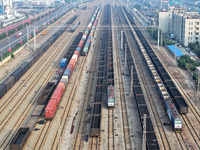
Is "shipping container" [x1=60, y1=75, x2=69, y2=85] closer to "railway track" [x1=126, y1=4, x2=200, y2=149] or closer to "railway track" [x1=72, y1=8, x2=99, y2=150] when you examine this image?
"railway track" [x1=72, y1=8, x2=99, y2=150]

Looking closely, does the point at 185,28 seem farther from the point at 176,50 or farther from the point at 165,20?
the point at 165,20

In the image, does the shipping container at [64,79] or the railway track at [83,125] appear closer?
the railway track at [83,125]

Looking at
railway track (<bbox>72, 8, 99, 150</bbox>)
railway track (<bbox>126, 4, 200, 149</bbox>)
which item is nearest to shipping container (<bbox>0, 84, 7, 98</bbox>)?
railway track (<bbox>72, 8, 99, 150</bbox>)

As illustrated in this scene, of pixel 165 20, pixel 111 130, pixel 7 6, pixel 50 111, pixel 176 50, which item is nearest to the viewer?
pixel 111 130

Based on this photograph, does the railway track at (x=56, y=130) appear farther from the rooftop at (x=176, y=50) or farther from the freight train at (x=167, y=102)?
the rooftop at (x=176, y=50)

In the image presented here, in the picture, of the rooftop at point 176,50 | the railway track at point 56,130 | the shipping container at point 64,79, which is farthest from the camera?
the rooftop at point 176,50

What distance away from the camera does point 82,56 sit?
275 ft

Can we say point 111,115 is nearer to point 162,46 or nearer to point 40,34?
point 162,46

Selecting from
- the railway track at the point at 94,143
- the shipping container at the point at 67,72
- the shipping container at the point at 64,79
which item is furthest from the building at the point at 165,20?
the railway track at the point at 94,143

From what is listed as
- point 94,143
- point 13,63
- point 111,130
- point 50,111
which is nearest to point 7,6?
point 13,63

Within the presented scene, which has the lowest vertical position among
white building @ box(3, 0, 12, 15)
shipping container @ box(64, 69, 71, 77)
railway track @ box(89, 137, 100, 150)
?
railway track @ box(89, 137, 100, 150)

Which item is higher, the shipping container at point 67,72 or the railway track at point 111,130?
the shipping container at point 67,72

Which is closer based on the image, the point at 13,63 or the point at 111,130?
the point at 111,130

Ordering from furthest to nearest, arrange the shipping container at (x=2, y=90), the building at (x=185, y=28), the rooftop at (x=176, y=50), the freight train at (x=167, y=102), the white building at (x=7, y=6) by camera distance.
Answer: the white building at (x=7, y=6) → the building at (x=185, y=28) → the rooftop at (x=176, y=50) → the shipping container at (x=2, y=90) → the freight train at (x=167, y=102)
